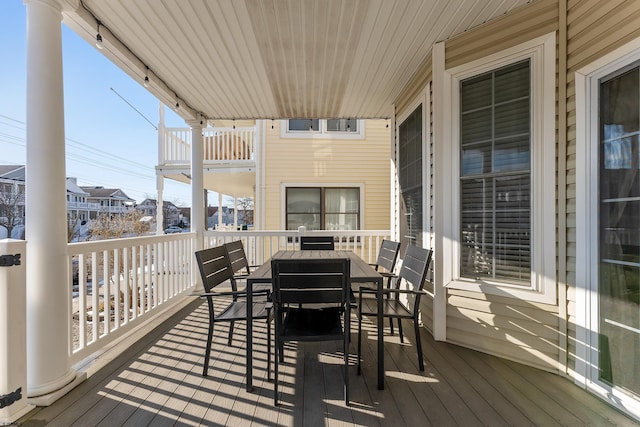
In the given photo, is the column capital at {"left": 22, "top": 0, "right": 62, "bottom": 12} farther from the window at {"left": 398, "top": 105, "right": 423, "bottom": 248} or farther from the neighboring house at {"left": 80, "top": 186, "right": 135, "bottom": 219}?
the neighboring house at {"left": 80, "top": 186, "right": 135, "bottom": 219}

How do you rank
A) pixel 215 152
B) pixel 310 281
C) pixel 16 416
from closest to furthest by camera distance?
pixel 16 416, pixel 310 281, pixel 215 152

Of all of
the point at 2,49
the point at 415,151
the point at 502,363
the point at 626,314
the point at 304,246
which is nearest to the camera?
the point at 626,314

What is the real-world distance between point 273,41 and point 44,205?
7.30ft

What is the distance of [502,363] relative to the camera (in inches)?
100

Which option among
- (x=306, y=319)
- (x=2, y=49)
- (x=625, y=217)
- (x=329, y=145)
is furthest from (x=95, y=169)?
(x=625, y=217)

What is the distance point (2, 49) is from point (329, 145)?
1112cm

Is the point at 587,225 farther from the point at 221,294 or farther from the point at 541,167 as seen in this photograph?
the point at 221,294

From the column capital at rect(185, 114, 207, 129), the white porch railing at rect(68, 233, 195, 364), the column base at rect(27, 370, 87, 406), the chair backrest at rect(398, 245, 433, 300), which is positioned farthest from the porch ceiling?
the column base at rect(27, 370, 87, 406)

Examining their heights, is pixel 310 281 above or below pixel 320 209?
below

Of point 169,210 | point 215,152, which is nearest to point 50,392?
point 215,152

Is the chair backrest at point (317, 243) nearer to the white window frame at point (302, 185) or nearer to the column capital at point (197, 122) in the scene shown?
the column capital at point (197, 122)

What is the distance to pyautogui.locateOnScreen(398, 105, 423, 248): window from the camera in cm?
360

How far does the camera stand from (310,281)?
6.41 feet

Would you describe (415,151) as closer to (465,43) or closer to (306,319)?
(465,43)
